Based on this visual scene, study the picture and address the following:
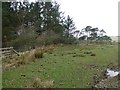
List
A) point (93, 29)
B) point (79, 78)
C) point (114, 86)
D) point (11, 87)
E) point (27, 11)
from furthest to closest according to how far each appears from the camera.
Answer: point (93, 29) → point (27, 11) → point (79, 78) → point (114, 86) → point (11, 87)

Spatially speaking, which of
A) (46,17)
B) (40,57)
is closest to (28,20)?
(46,17)

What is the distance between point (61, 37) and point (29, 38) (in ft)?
42.7

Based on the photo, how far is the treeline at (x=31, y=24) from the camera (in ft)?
137

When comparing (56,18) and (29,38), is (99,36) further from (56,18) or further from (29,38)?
(29,38)

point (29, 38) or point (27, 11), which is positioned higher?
point (27, 11)

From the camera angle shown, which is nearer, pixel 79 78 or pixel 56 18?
pixel 79 78

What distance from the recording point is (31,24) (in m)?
51.6

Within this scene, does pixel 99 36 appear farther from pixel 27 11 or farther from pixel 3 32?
pixel 3 32

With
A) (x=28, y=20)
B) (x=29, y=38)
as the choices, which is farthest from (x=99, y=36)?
(x=29, y=38)

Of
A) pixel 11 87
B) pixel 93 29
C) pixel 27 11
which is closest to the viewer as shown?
pixel 11 87

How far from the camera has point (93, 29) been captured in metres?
96.6

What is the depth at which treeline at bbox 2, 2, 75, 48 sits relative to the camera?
137 feet

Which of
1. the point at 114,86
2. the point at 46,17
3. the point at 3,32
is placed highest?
the point at 46,17

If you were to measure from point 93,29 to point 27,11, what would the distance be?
5029 cm
